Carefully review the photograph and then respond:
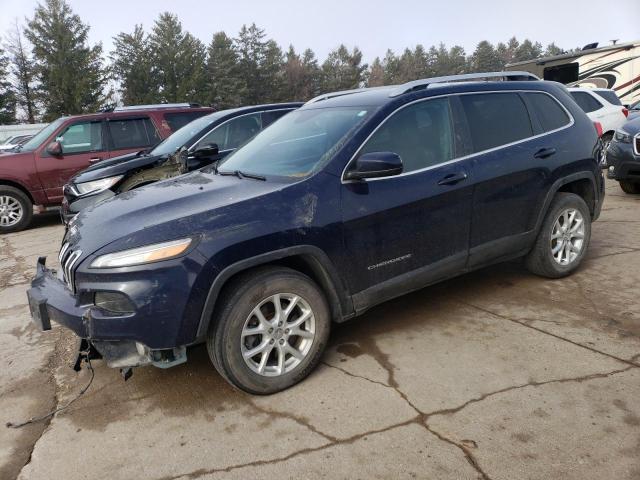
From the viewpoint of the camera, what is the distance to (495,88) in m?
4.22

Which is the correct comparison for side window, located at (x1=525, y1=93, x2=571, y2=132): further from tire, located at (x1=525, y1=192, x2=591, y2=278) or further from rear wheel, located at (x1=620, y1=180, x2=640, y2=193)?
rear wheel, located at (x1=620, y1=180, x2=640, y2=193)

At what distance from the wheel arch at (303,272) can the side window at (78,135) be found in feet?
23.6

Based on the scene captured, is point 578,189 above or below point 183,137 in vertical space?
below

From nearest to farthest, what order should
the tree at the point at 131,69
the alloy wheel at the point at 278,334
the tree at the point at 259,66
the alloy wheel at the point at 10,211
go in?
1. the alloy wheel at the point at 278,334
2. the alloy wheel at the point at 10,211
3. the tree at the point at 131,69
4. the tree at the point at 259,66

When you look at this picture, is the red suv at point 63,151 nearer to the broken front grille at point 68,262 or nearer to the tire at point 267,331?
the broken front grille at point 68,262

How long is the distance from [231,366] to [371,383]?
0.86 meters

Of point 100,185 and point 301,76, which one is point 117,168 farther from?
point 301,76

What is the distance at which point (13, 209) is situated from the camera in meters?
9.06

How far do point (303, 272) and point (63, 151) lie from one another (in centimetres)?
737

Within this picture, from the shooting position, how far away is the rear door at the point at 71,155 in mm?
8953

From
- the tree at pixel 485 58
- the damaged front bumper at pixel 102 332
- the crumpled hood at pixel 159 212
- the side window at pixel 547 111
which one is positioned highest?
the tree at pixel 485 58

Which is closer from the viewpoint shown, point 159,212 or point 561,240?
point 159,212

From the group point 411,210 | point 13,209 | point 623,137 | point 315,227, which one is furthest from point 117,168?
point 623,137

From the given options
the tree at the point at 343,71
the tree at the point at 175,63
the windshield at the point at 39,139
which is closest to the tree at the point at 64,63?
the tree at the point at 175,63
